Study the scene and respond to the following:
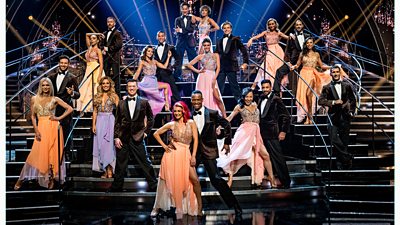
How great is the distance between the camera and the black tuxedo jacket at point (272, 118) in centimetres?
1053

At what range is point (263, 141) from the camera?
1061 cm

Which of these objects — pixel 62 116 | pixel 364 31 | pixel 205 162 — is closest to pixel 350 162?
pixel 205 162

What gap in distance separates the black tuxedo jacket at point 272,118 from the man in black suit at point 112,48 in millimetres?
3020

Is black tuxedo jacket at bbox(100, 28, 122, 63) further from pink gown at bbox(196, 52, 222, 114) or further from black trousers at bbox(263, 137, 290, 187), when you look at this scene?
black trousers at bbox(263, 137, 290, 187)

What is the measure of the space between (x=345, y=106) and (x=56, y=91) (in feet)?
14.3

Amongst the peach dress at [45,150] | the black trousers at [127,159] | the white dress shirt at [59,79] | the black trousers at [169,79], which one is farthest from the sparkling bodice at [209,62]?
the peach dress at [45,150]

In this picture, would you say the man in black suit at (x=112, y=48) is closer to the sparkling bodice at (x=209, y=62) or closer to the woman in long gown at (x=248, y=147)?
the sparkling bodice at (x=209, y=62)

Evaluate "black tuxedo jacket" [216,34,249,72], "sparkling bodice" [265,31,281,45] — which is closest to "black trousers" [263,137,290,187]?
"black tuxedo jacket" [216,34,249,72]

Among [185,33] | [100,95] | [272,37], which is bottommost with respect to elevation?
[100,95]

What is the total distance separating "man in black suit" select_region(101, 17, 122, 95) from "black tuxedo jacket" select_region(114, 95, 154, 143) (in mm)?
2188

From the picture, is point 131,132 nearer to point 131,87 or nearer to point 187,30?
point 131,87

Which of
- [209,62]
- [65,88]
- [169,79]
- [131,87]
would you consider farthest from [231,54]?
[65,88]

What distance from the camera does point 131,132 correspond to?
10.3m

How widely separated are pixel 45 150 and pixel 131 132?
4.21 ft
